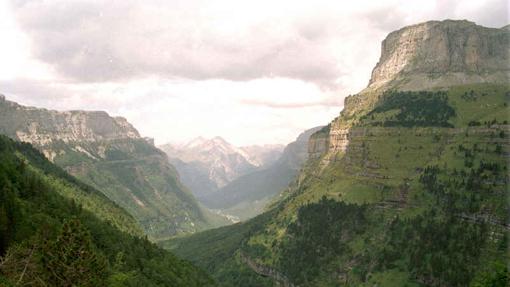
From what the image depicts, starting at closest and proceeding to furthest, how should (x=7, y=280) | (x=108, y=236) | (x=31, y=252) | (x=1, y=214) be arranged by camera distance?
(x=7, y=280) → (x=31, y=252) → (x=1, y=214) → (x=108, y=236)

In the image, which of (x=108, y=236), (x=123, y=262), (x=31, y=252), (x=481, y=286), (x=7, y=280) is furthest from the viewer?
(x=108, y=236)

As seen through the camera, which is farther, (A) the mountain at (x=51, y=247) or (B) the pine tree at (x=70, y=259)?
(B) the pine tree at (x=70, y=259)

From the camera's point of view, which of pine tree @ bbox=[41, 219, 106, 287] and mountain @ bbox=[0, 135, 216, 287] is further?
pine tree @ bbox=[41, 219, 106, 287]

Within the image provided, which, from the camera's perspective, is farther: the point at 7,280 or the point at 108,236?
the point at 108,236

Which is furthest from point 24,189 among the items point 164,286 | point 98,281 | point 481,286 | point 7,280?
point 481,286

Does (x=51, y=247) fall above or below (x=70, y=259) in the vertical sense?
above

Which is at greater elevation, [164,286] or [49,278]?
[49,278]

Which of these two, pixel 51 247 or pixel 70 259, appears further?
pixel 51 247

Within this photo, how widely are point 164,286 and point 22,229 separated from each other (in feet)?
217

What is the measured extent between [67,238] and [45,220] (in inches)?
2101

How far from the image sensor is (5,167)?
18238cm

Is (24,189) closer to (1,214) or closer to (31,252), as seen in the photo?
(1,214)

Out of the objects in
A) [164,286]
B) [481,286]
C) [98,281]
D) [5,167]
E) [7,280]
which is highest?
[5,167]

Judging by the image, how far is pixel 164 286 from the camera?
185250mm
